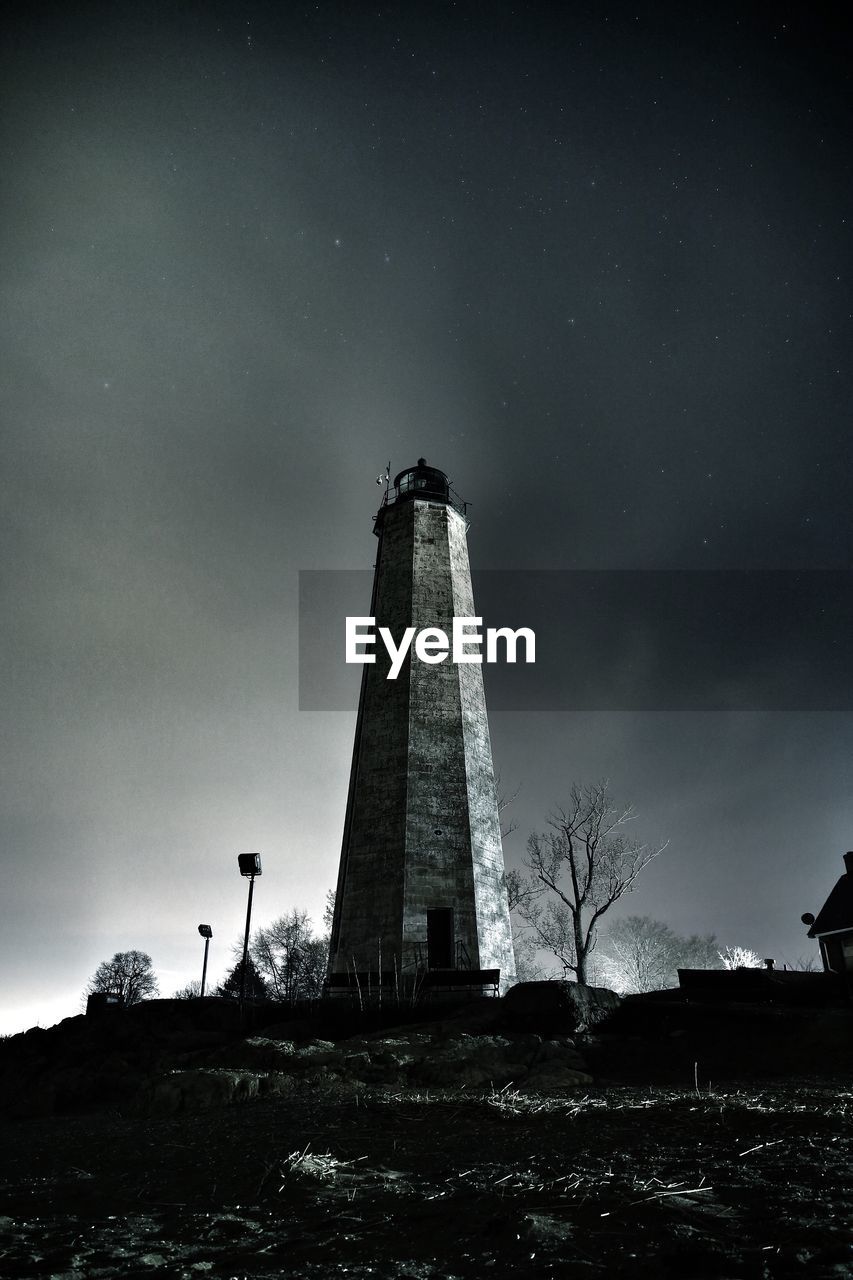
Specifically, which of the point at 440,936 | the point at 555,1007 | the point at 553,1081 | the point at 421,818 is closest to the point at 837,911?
the point at 440,936

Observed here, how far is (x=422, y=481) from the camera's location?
107 feet

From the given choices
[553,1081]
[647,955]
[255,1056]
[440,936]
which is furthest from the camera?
[647,955]

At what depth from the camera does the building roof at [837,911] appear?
95.2 feet

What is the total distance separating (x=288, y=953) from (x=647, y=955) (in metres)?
27.9

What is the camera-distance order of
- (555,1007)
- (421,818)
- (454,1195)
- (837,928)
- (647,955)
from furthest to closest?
(647,955), (837,928), (421,818), (555,1007), (454,1195)

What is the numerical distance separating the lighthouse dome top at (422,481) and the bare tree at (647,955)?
36.4m

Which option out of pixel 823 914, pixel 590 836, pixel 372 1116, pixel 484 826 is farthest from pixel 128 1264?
pixel 823 914

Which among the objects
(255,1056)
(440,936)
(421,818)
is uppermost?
(421,818)

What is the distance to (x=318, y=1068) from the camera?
9.63 meters

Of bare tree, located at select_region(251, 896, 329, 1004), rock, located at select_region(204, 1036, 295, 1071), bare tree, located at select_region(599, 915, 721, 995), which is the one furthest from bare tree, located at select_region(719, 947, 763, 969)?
rock, located at select_region(204, 1036, 295, 1071)

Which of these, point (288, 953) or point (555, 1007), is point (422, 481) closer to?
point (555, 1007)

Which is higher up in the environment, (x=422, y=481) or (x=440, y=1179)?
(x=422, y=481)

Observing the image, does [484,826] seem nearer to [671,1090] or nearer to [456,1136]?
[671,1090]

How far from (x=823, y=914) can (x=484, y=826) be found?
1656 cm
